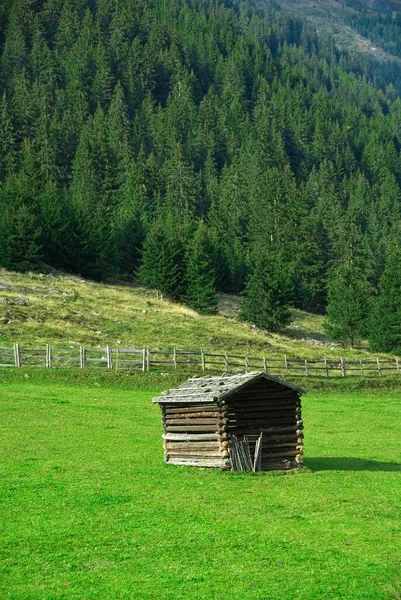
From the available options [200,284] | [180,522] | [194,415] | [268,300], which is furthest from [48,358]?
[200,284]

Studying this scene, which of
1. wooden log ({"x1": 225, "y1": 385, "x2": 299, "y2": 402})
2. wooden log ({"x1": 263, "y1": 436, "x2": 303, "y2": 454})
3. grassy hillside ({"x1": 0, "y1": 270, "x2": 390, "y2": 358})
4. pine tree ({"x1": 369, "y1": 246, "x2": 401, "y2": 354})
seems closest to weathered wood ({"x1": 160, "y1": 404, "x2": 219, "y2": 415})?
wooden log ({"x1": 225, "y1": 385, "x2": 299, "y2": 402})

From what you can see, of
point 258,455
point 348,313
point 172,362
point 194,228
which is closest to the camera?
point 258,455

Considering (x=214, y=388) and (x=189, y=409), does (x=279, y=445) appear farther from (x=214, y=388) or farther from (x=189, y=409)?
(x=189, y=409)

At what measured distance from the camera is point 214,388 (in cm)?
2883

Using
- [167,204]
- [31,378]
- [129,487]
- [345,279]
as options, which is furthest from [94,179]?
[129,487]

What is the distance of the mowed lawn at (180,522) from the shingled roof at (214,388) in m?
2.48

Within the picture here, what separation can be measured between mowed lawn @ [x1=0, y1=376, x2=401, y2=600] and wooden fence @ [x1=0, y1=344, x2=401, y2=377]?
52.0 ft

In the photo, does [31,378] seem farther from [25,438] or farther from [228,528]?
[228,528]

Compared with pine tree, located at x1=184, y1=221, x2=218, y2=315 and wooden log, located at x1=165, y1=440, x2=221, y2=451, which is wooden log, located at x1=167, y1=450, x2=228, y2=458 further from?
pine tree, located at x1=184, y1=221, x2=218, y2=315

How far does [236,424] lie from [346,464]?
5756mm

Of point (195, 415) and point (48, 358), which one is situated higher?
point (195, 415)

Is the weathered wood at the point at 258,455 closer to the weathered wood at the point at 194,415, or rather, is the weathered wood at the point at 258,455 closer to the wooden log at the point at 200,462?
the wooden log at the point at 200,462

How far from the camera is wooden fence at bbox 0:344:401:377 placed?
171ft

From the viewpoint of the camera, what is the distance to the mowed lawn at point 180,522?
17.5m
